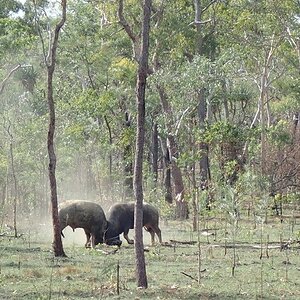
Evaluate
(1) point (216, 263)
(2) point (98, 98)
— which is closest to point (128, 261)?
(1) point (216, 263)

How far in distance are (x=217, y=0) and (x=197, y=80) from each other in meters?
5.68

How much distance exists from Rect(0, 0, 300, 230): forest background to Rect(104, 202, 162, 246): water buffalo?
16.7 ft

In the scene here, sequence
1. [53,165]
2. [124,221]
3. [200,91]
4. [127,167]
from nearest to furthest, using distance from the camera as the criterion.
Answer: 1. [53,165]
2. [124,221]
3. [200,91]
4. [127,167]

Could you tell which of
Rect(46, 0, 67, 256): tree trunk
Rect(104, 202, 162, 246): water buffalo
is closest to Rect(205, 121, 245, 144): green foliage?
Rect(104, 202, 162, 246): water buffalo

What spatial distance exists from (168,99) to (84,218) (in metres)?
13.5

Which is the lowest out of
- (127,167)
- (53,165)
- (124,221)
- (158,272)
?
(158,272)

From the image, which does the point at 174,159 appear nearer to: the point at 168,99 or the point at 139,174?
the point at 168,99

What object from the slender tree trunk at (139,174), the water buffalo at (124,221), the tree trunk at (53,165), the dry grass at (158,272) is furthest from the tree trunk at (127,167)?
the slender tree trunk at (139,174)

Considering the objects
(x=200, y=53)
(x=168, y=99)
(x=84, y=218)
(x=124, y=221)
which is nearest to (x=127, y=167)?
(x=168, y=99)

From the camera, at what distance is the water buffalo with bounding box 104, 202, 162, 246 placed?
72.8ft

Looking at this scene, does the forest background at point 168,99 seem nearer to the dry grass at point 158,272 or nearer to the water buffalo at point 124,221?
the water buffalo at point 124,221

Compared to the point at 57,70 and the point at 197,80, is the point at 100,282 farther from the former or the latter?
the point at 57,70

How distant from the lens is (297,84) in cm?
3784

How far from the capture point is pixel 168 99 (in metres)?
34.2
